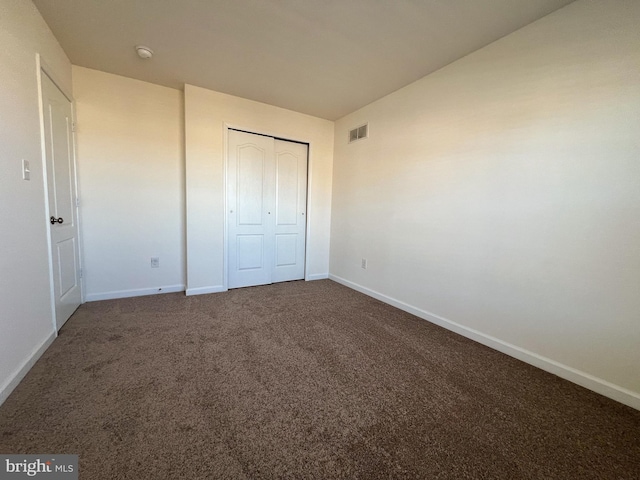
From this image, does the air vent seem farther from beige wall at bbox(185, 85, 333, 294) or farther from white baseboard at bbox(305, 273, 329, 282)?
white baseboard at bbox(305, 273, 329, 282)

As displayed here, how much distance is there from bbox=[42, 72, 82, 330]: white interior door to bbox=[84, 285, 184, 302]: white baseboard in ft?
0.62

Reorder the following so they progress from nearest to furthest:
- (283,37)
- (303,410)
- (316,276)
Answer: (303,410) → (283,37) → (316,276)

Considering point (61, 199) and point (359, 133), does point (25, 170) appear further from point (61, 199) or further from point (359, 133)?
point (359, 133)

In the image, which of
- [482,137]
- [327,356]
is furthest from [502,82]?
[327,356]

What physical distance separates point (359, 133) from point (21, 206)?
132 inches

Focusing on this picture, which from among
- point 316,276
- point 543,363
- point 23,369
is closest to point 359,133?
point 316,276

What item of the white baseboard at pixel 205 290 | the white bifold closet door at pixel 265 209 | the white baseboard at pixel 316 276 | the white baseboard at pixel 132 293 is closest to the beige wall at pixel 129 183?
the white baseboard at pixel 132 293

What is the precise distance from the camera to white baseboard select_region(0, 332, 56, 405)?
1.38m

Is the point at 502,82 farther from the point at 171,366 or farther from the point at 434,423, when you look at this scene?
the point at 171,366

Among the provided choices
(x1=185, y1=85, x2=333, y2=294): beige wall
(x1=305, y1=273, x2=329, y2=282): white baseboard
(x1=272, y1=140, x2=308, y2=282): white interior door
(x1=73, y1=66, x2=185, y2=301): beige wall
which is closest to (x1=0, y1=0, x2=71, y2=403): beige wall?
(x1=73, y1=66, x2=185, y2=301): beige wall

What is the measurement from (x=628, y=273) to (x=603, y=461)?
1043 mm

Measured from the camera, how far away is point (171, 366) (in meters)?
1.73

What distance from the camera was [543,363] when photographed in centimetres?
184

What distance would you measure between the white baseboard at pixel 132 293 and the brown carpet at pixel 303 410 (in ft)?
2.54
